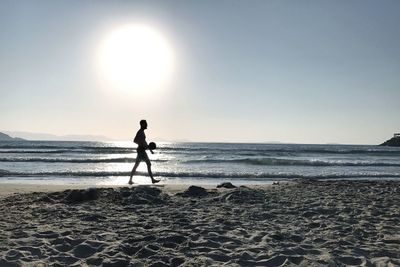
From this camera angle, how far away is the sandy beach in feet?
16.2

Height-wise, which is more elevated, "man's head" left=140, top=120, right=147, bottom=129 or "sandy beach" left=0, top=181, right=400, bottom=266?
"man's head" left=140, top=120, right=147, bottom=129

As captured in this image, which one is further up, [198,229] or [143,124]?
[143,124]

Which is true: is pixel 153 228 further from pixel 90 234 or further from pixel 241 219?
pixel 241 219

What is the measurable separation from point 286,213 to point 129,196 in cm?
318

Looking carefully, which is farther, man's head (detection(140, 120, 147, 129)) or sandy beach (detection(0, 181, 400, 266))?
man's head (detection(140, 120, 147, 129))

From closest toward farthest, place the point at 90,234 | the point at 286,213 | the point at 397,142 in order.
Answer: the point at 90,234 → the point at 286,213 → the point at 397,142

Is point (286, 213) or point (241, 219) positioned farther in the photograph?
point (286, 213)

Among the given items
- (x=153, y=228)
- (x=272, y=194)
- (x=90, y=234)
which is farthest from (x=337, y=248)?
(x=272, y=194)

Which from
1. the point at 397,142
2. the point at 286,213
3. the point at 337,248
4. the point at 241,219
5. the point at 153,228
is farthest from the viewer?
the point at 397,142

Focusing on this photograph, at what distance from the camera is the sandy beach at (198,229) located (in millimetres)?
4949

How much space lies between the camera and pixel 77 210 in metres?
7.53

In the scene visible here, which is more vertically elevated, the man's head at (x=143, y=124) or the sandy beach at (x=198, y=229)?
the man's head at (x=143, y=124)

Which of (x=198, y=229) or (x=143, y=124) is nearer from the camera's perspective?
(x=198, y=229)

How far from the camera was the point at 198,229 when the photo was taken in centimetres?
610
